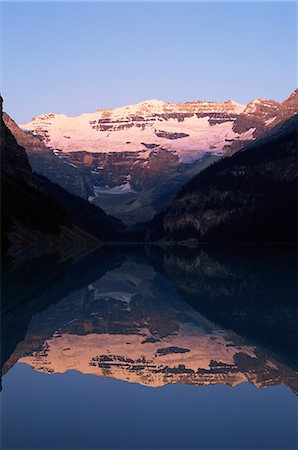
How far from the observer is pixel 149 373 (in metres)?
33.1

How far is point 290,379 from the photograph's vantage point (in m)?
30.1

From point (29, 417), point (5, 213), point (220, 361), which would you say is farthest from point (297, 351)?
point (5, 213)

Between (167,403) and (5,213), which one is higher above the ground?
(5,213)

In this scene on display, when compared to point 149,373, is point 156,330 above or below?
above

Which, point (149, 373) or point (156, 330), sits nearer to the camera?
point (149, 373)

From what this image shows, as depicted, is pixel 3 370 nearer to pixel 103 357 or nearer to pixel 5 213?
pixel 103 357

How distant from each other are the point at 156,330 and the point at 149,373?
1494 cm

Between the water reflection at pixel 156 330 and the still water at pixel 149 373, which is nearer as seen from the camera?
the still water at pixel 149 373

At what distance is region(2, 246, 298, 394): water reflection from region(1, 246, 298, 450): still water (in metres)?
0.09

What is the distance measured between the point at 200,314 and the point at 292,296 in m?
12.6

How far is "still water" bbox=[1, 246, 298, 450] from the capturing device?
76.6 ft

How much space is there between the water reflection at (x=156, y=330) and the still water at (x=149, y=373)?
89mm

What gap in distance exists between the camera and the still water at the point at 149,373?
919 inches

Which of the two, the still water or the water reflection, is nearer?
the still water
